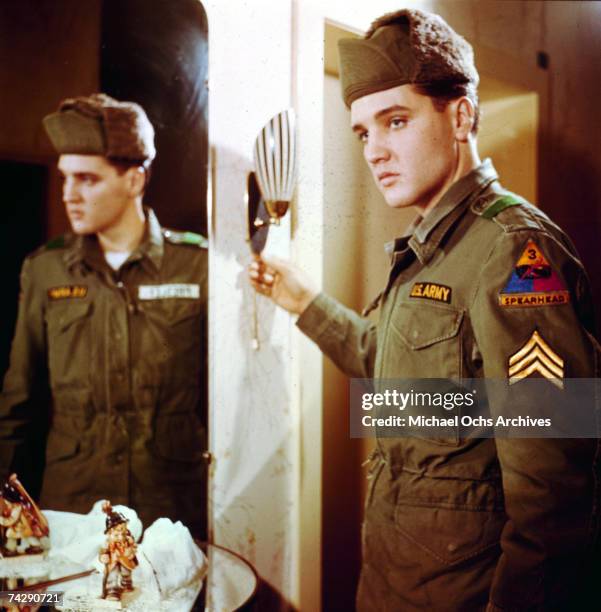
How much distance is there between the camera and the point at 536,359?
0.84m

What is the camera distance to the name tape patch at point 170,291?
1.10m

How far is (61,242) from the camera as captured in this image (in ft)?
3.44

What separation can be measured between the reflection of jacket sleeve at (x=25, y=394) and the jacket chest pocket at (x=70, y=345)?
A: 0.06 feet

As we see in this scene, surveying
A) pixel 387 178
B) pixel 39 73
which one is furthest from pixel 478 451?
pixel 39 73

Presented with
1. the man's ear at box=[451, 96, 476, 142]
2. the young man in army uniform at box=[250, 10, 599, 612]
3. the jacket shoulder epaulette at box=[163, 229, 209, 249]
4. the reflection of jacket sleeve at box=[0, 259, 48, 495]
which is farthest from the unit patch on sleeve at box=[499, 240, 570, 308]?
the reflection of jacket sleeve at box=[0, 259, 48, 495]

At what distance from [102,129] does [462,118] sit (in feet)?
2.05

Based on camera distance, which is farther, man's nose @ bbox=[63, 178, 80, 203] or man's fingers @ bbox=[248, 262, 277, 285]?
man's fingers @ bbox=[248, 262, 277, 285]

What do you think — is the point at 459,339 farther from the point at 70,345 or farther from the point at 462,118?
the point at 70,345

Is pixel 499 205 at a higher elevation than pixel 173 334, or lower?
higher

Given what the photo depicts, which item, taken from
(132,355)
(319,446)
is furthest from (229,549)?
(132,355)

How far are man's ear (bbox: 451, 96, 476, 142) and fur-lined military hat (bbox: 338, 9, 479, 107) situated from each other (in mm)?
38

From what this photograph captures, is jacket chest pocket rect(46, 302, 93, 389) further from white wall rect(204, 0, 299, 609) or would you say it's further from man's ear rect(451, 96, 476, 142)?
man's ear rect(451, 96, 476, 142)

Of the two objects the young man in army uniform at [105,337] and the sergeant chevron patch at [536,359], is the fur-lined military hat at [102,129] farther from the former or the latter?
the sergeant chevron patch at [536,359]

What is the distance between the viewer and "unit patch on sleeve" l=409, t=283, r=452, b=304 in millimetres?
933
